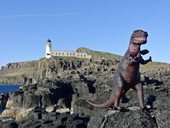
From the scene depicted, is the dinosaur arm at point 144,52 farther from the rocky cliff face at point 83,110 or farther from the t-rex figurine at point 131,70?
the rocky cliff face at point 83,110

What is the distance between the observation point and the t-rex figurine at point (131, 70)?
12.5m

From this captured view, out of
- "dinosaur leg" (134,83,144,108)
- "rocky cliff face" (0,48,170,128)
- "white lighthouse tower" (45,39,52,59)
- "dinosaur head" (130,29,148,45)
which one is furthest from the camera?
"white lighthouse tower" (45,39,52,59)

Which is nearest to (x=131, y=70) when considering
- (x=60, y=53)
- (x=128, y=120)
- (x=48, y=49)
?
(x=128, y=120)

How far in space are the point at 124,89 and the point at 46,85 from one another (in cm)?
4711

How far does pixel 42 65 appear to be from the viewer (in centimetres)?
14650

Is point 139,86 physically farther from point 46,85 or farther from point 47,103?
point 46,85

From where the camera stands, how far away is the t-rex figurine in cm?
1254

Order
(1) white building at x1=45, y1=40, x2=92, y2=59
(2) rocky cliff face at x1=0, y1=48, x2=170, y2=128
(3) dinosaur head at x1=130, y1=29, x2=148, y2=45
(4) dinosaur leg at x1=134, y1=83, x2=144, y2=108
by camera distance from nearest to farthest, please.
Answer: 1. (2) rocky cliff face at x1=0, y1=48, x2=170, y2=128
2. (3) dinosaur head at x1=130, y1=29, x2=148, y2=45
3. (4) dinosaur leg at x1=134, y1=83, x2=144, y2=108
4. (1) white building at x1=45, y1=40, x2=92, y2=59

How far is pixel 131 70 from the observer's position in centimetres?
1289

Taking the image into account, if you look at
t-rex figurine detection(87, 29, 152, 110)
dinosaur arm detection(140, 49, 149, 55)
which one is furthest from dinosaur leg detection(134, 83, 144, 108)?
dinosaur arm detection(140, 49, 149, 55)

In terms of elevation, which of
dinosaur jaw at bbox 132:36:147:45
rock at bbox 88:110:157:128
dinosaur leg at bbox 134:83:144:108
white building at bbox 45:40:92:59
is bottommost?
rock at bbox 88:110:157:128

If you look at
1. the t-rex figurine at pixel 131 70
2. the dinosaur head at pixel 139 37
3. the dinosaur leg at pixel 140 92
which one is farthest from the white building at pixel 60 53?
the dinosaur head at pixel 139 37

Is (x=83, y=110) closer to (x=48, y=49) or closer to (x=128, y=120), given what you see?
(x=128, y=120)

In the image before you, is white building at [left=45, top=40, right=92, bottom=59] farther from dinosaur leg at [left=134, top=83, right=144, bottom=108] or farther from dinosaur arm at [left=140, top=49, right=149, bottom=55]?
dinosaur arm at [left=140, top=49, right=149, bottom=55]
